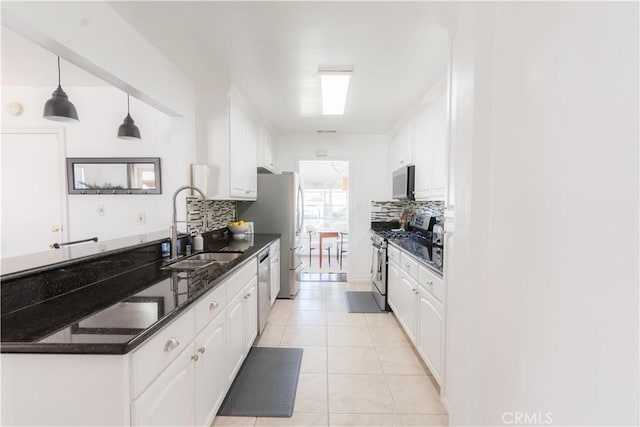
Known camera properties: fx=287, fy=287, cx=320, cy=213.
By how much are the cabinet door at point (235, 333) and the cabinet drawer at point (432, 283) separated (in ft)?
4.58

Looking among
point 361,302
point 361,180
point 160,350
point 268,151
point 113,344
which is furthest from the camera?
point 361,180

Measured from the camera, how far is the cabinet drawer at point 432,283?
1896mm

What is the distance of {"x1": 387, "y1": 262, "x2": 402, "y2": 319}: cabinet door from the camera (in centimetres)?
301

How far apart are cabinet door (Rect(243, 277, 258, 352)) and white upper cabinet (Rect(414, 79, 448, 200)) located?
184 cm

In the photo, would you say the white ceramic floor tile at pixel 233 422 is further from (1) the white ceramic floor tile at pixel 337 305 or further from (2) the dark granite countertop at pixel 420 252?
(1) the white ceramic floor tile at pixel 337 305

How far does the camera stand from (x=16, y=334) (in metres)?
0.96

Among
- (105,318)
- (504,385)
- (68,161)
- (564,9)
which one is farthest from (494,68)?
(68,161)

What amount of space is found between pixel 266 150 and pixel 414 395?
11.2 feet

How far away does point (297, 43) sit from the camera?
1.98 m

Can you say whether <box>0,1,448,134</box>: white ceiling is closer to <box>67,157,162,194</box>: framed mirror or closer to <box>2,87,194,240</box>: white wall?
<box>2,87,194,240</box>: white wall

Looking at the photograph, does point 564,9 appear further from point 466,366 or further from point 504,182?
point 466,366

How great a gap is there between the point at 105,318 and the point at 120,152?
2456mm

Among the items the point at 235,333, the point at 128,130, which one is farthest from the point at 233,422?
the point at 128,130

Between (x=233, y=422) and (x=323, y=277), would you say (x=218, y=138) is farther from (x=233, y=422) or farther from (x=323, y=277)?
(x=323, y=277)
